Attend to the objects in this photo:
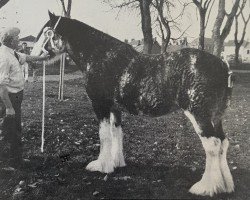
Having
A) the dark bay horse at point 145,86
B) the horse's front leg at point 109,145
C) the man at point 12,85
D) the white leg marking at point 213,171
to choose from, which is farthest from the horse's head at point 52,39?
the white leg marking at point 213,171

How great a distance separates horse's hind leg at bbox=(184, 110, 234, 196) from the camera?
4.95 meters

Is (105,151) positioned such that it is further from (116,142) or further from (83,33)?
(83,33)

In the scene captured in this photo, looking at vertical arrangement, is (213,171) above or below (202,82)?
below

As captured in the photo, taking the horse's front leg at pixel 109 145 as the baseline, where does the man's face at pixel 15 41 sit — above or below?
above

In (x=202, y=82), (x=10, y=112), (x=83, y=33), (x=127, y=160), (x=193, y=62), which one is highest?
(x=83, y=33)

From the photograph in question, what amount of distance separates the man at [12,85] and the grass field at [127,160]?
0.44 meters

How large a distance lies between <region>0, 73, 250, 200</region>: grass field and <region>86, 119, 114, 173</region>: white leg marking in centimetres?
12

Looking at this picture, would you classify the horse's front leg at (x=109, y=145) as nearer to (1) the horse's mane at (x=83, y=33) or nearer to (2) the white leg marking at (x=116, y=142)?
(2) the white leg marking at (x=116, y=142)

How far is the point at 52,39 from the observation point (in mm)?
5949

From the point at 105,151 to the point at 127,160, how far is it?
717mm

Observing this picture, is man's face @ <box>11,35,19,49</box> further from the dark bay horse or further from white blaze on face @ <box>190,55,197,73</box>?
white blaze on face @ <box>190,55,197,73</box>

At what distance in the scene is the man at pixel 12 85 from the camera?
19.9 ft

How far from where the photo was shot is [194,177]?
577cm

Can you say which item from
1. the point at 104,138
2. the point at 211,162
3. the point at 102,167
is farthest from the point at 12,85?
the point at 211,162
